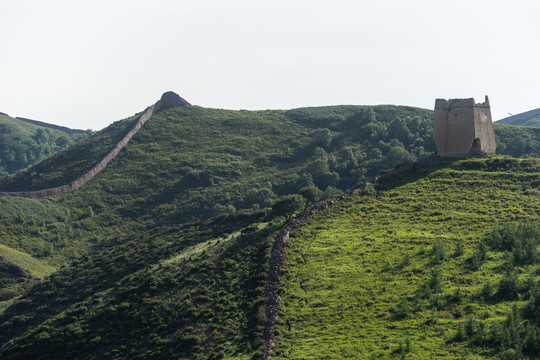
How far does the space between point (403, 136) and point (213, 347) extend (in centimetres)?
9845

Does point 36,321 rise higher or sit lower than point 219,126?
lower

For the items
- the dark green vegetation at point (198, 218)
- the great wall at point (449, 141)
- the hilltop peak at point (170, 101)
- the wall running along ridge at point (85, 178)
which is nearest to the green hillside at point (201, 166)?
the dark green vegetation at point (198, 218)

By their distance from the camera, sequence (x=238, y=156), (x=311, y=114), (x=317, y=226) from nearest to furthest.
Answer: (x=317, y=226) → (x=238, y=156) → (x=311, y=114)

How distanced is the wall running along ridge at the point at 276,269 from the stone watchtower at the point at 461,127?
10.9m

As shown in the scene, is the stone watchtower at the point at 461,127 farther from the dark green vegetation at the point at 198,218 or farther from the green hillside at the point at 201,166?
the green hillside at the point at 201,166

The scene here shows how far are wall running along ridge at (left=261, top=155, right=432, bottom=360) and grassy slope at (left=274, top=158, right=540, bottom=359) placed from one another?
62cm

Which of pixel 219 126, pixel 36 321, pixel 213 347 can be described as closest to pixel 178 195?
pixel 219 126

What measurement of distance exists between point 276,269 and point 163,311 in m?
10.1

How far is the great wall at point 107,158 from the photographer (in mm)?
107306

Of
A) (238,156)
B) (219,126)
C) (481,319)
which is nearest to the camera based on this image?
(481,319)

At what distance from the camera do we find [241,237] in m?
61.2

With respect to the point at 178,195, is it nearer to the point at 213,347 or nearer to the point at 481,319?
the point at 213,347

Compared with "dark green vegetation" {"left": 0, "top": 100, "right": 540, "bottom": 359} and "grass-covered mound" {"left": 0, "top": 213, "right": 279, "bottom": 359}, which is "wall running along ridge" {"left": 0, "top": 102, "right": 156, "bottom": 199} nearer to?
"dark green vegetation" {"left": 0, "top": 100, "right": 540, "bottom": 359}

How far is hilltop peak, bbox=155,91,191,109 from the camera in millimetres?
155500
